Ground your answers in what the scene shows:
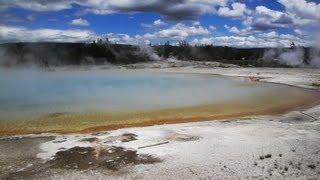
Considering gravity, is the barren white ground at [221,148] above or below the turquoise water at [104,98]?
above

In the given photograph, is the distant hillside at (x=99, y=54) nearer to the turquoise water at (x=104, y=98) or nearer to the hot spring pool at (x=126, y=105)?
the turquoise water at (x=104, y=98)

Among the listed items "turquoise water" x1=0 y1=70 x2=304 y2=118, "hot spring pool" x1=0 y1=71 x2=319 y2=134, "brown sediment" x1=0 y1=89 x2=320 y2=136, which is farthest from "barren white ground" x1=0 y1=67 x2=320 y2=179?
"turquoise water" x1=0 y1=70 x2=304 y2=118

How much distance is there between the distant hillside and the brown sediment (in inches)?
874

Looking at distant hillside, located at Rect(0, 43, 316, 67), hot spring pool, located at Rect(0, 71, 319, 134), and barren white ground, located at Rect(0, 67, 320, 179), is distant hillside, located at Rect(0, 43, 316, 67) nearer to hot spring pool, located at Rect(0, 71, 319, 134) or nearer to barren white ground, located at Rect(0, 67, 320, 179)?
hot spring pool, located at Rect(0, 71, 319, 134)

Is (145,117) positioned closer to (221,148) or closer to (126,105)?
(126,105)

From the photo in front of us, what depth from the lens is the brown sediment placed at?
33.4 feet

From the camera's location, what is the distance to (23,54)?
3866cm

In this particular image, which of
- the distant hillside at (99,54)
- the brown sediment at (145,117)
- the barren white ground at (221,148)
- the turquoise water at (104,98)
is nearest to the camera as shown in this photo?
the barren white ground at (221,148)

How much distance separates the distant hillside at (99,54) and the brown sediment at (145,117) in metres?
22.2

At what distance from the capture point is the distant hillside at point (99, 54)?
36781 millimetres

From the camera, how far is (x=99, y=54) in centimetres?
4094

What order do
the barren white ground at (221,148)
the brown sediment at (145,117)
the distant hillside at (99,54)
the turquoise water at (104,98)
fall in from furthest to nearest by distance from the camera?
the distant hillside at (99,54) < the turquoise water at (104,98) < the brown sediment at (145,117) < the barren white ground at (221,148)

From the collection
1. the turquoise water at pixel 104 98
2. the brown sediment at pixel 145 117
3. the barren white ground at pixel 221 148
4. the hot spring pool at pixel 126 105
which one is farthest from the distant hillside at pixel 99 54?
the barren white ground at pixel 221 148

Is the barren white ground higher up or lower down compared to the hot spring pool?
higher up
